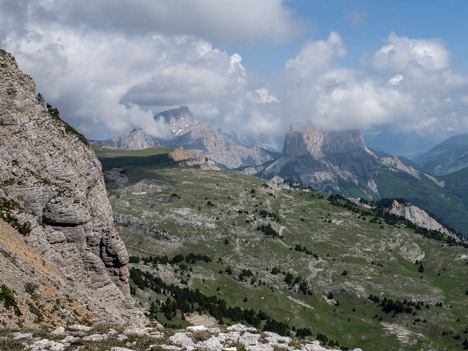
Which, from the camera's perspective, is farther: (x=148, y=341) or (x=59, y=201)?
(x=59, y=201)

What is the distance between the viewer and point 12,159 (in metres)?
48.2

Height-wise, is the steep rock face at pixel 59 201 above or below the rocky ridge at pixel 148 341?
above

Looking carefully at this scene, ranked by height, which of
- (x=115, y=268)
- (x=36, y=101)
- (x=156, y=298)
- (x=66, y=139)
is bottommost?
(x=156, y=298)

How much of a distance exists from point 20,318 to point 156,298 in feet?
440

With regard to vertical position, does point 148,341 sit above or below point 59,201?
below

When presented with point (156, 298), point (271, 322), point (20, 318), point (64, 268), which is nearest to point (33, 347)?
point (20, 318)

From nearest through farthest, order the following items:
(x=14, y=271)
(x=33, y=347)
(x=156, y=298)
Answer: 1. (x=33, y=347)
2. (x=14, y=271)
3. (x=156, y=298)

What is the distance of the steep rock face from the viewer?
46.6 meters

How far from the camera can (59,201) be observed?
50.5m

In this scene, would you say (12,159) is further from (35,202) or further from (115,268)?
(115,268)

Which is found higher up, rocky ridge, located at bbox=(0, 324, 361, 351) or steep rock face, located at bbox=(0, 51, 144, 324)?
steep rock face, located at bbox=(0, 51, 144, 324)

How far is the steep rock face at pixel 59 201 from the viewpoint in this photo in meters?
46.6

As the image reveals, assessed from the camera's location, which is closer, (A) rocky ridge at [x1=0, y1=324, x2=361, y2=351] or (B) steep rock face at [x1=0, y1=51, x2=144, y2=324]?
(A) rocky ridge at [x1=0, y1=324, x2=361, y2=351]

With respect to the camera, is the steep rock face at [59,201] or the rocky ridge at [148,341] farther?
the steep rock face at [59,201]
